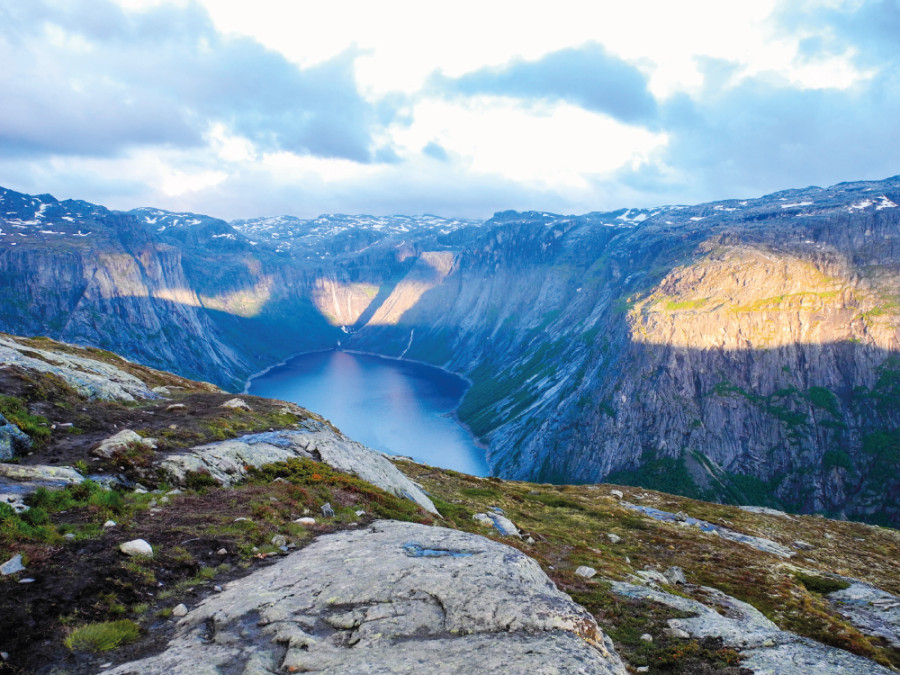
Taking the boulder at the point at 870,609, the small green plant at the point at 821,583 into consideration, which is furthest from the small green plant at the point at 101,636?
the small green plant at the point at 821,583

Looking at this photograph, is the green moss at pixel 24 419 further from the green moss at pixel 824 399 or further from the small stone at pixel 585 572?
the green moss at pixel 824 399

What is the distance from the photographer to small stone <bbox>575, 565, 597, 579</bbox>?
24.3 m

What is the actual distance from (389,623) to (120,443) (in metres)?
18.1

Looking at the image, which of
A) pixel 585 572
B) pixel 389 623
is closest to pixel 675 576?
pixel 585 572

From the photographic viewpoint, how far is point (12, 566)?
1245 centimetres

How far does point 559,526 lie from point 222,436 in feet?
90.7

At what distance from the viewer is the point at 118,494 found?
61.0ft

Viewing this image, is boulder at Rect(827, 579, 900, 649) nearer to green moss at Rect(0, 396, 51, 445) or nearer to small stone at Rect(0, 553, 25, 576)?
small stone at Rect(0, 553, 25, 576)

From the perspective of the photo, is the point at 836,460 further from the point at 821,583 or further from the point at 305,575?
the point at 305,575

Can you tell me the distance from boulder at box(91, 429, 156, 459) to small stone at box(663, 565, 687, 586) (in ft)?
98.2

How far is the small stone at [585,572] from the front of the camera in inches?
957

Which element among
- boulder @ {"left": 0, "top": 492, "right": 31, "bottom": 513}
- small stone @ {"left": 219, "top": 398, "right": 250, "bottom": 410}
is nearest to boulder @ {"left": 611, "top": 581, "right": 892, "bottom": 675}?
boulder @ {"left": 0, "top": 492, "right": 31, "bottom": 513}

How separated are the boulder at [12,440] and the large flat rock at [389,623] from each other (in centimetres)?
1387

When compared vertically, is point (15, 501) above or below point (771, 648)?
above
